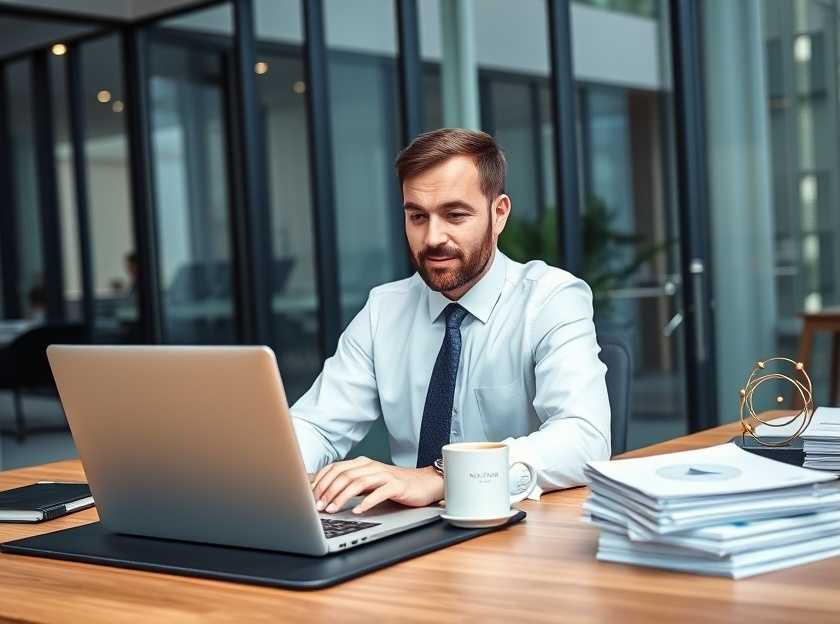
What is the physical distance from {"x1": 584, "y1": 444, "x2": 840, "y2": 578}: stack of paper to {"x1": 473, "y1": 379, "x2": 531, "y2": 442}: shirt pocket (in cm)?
87

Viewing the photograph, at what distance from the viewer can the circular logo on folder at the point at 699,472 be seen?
131 cm

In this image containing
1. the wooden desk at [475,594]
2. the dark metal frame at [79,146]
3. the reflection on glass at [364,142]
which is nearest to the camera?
the wooden desk at [475,594]

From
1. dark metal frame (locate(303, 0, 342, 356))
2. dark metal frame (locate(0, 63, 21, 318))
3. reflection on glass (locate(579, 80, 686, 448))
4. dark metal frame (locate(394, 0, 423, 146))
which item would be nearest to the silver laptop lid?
reflection on glass (locate(579, 80, 686, 448))

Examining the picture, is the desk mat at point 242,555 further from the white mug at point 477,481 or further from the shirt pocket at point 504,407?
the shirt pocket at point 504,407

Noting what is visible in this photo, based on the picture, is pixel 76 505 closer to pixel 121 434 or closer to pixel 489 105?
pixel 121 434

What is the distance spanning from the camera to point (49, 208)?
8133mm

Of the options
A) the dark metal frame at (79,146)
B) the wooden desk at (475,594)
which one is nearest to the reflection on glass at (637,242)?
the wooden desk at (475,594)

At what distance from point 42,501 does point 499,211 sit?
101 centimetres

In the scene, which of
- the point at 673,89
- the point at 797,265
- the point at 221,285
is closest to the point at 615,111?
the point at 673,89

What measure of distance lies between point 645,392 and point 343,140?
6.29 ft

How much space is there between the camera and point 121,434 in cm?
144

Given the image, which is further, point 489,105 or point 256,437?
point 489,105

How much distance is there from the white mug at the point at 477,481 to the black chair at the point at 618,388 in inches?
30.2

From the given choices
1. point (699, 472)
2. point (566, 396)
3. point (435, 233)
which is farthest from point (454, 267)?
point (699, 472)
